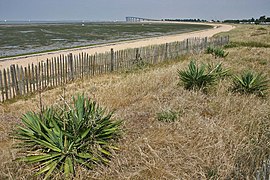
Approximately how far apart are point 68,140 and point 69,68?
657cm

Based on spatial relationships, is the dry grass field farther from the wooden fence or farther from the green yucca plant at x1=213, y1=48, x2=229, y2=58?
the green yucca plant at x1=213, y1=48, x2=229, y2=58

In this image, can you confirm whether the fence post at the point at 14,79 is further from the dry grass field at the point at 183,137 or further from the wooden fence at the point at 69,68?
the dry grass field at the point at 183,137

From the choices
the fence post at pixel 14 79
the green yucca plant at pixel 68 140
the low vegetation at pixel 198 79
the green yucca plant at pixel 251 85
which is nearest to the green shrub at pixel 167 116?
the green yucca plant at pixel 68 140

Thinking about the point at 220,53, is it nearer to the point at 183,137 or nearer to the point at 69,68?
the point at 69,68

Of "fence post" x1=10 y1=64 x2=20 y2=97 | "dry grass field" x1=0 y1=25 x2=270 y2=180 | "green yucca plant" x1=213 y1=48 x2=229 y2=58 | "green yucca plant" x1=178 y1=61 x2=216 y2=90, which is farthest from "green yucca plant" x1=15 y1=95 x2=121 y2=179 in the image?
"green yucca plant" x1=213 y1=48 x2=229 y2=58

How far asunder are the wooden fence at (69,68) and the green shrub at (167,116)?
4070 millimetres

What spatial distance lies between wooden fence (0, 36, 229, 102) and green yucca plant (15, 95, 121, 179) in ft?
12.9

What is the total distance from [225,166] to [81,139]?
188 centimetres

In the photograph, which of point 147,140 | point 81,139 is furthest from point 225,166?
point 81,139

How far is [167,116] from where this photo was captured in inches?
175

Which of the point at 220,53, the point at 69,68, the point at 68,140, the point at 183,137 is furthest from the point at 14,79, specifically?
the point at 220,53

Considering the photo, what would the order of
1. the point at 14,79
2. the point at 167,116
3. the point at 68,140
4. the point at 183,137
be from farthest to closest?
the point at 14,79 < the point at 167,116 < the point at 183,137 < the point at 68,140

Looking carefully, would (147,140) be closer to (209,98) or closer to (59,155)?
(59,155)

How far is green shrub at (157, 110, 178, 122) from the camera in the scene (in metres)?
4.39
